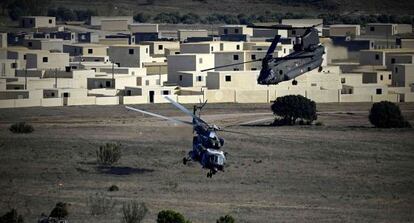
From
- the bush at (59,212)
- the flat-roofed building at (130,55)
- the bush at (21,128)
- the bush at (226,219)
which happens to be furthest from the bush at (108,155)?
the flat-roofed building at (130,55)

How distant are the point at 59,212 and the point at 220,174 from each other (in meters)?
13.8

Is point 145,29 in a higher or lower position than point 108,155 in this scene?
higher

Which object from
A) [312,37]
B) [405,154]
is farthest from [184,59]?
[312,37]

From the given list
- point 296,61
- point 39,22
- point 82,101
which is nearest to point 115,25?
point 39,22

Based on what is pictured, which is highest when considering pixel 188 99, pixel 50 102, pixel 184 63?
pixel 184 63

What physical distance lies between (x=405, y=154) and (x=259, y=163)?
8833mm

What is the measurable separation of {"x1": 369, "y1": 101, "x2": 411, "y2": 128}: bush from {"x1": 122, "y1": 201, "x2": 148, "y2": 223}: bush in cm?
2869

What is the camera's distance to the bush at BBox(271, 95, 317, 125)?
83750 millimetres

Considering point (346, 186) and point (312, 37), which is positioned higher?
point (312, 37)

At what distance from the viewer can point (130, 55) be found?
4427 inches

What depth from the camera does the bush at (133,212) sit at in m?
53.4

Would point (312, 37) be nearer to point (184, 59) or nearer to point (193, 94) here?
point (193, 94)

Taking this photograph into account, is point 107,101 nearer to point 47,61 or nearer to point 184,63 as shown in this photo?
point 184,63

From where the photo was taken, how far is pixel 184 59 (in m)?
102
